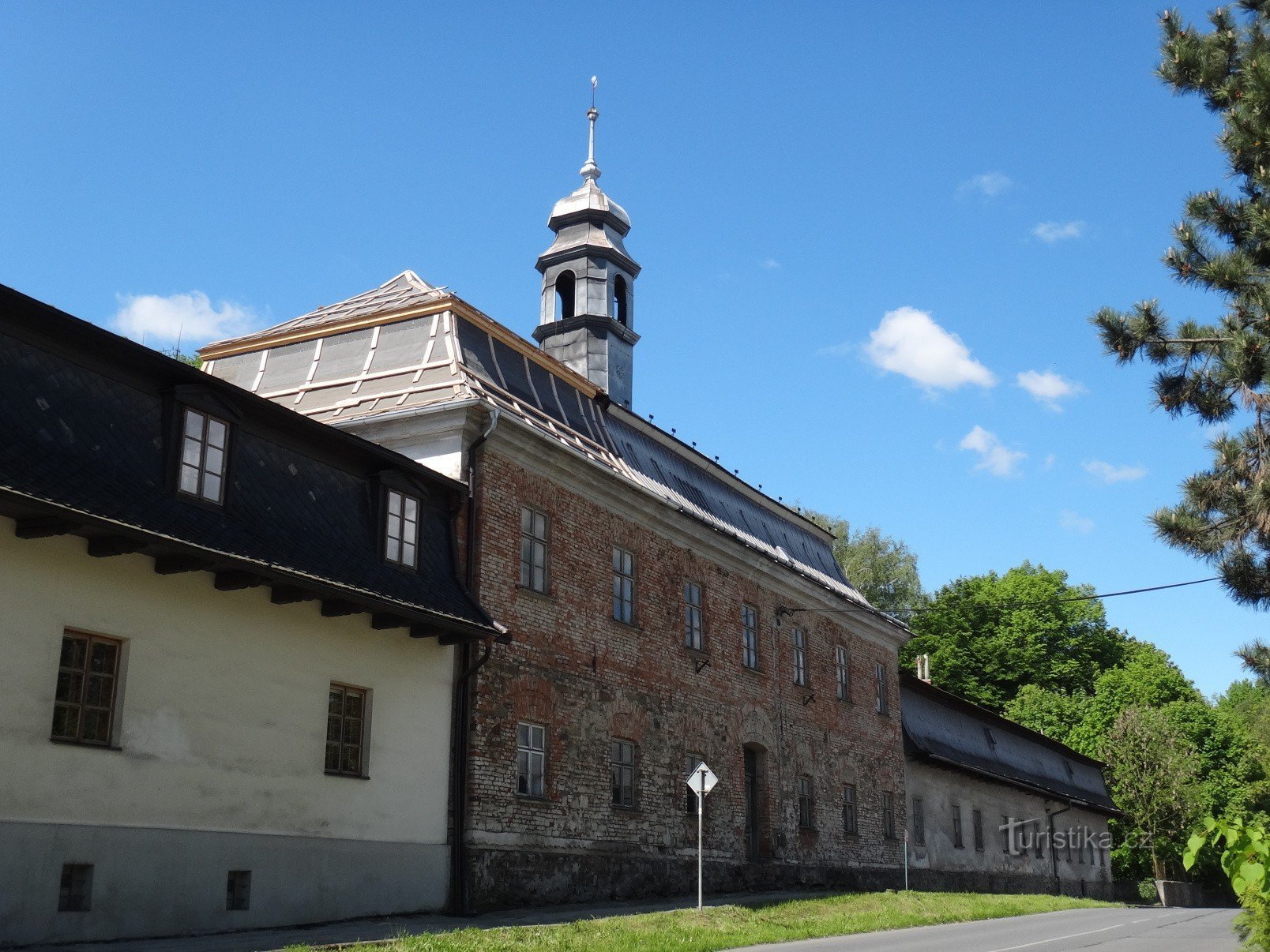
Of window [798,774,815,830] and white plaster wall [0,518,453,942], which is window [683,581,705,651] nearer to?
window [798,774,815,830]

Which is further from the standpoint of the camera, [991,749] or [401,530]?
[991,749]

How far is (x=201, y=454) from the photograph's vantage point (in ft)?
45.2

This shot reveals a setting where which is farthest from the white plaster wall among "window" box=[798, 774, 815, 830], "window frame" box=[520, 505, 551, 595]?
"window" box=[798, 774, 815, 830]

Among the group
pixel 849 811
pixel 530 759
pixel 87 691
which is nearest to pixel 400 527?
pixel 530 759

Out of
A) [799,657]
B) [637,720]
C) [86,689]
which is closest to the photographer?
[86,689]

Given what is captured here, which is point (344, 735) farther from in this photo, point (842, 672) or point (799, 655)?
point (842, 672)

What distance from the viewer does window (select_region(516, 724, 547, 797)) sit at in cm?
1808

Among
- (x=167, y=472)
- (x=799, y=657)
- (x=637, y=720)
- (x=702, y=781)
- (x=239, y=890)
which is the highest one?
(x=799, y=657)

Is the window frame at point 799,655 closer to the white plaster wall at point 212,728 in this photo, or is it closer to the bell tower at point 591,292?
the bell tower at point 591,292

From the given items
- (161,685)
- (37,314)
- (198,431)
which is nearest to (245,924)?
(161,685)

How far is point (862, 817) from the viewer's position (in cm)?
2961

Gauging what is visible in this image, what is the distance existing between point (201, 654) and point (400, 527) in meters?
3.74

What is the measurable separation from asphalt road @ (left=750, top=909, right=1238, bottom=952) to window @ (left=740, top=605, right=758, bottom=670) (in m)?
6.54

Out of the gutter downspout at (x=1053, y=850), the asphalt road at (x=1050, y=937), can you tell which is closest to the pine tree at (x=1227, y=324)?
the asphalt road at (x=1050, y=937)
